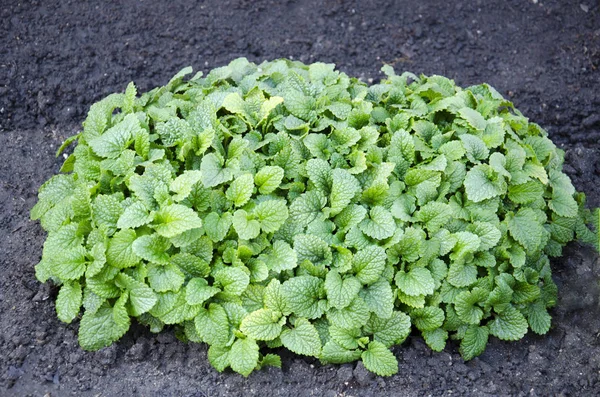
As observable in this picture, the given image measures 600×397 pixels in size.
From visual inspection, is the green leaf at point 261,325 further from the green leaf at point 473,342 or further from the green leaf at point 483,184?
the green leaf at point 483,184

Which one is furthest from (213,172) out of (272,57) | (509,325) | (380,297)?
(272,57)

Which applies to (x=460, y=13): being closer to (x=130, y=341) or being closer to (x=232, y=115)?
(x=232, y=115)

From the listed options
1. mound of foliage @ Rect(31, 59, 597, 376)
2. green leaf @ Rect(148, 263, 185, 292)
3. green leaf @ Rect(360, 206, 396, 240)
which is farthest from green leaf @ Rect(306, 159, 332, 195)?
green leaf @ Rect(148, 263, 185, 292)

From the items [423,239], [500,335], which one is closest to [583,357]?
[500,335]

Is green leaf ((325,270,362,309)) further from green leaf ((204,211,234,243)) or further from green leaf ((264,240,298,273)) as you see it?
green leaf ((204,211,234,243))

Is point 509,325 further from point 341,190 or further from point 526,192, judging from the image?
point 341,190

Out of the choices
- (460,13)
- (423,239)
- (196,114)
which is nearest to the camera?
(423,239)

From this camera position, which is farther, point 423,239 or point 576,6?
point 576,6
